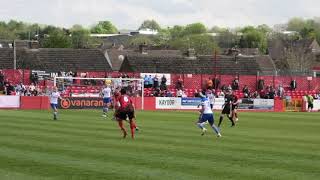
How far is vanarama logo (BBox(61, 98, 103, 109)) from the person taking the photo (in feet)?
181

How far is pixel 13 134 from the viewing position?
2700 cm

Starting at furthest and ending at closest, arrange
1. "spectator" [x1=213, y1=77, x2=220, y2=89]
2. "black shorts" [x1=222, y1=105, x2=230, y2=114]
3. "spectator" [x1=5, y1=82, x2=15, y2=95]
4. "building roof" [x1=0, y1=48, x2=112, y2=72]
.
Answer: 1. "building roof" [x1=0, y1=48, x2=112, y2=72]
2. "spectator" [x1=213, y1=77, x2=220, y2=89]
3. "spectator" [x1=5, y1=82, x2=15, y2=95]
4. "black shorts" [x1=222, y1=105, x2=230, y2=114]

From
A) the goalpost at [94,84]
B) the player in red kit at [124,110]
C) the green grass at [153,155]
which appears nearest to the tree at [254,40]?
the goalpost at [94,84]

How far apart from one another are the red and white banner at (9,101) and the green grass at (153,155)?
878 inches

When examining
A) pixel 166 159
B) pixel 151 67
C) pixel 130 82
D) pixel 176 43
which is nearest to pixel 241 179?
pixel 166 159

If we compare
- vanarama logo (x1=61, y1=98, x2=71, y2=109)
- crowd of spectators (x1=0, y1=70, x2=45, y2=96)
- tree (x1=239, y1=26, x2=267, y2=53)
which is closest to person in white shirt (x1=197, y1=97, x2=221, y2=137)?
vanarama logo (x1=61, y1=98, x2=71, y2=109)

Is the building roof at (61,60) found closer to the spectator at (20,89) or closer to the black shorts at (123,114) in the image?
the spectator at (20,89)

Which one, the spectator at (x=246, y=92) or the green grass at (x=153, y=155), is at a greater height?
the spectator at (x=246, y=92)

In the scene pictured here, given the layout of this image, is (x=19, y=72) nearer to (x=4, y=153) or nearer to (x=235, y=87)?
(x=235, y=87)

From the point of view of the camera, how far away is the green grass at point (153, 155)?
15.8 meters

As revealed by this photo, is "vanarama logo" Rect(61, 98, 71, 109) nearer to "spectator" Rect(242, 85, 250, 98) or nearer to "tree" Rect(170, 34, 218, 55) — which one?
"spectator" Rect(242, 85, 250, 98)

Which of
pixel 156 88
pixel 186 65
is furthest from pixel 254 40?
pixel 156 88

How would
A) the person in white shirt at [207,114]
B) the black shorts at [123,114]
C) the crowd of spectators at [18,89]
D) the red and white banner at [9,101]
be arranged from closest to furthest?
1. the black shorts at [123,114]
2. the person in white shirt at [207,114]
3. the red and white banner at [9,101]
4. the crowd of spectators at [18,89]

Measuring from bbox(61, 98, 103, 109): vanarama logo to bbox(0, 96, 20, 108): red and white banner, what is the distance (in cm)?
336
